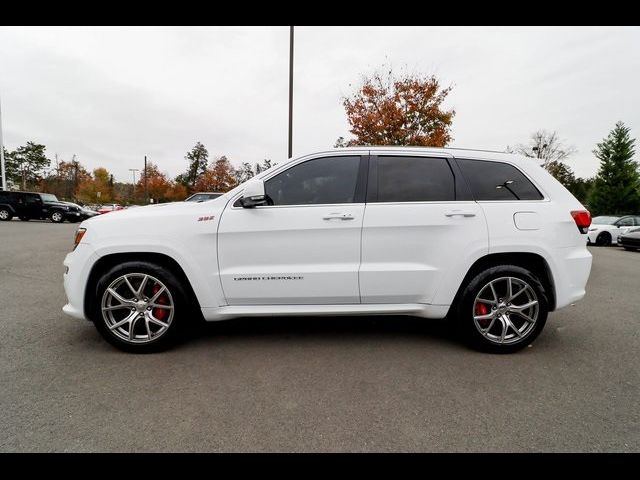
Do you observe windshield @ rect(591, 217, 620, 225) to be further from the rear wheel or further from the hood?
the rear wheel

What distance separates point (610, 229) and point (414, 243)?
17.8m

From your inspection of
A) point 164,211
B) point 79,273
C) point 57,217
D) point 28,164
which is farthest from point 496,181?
point 28,164

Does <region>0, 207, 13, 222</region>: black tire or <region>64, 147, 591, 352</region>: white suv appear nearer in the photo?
<region>64, 147, 591, 352</region>: white suv

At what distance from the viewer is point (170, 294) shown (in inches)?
113

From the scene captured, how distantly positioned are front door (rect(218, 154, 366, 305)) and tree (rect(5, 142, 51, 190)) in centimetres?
7969

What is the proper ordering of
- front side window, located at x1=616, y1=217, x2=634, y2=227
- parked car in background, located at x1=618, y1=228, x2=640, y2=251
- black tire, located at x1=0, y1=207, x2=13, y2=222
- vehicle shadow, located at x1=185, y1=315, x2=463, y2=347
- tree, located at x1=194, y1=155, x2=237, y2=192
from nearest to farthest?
vehicle shadow, located at x1=185, y1=315, x2=463, y2=347 → parked car in background, located at x1=618, y1=228, x2=640, y2=251 → front side window, located at x1=616, y1=217, x2=634, y2=227 → black tire, located at x1=0, y1=207, x2=13, y2=222 → tree, located at x1=194, y1=155, x2=237, y2=192

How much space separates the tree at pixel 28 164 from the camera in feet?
199

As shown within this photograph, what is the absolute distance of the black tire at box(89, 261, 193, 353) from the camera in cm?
286

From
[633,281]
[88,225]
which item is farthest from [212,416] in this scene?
[633,281]

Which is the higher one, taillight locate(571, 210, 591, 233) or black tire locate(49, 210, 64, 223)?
taillight locate(571, 210, 591, 233)

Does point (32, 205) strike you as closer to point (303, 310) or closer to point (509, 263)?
point (303, 310)

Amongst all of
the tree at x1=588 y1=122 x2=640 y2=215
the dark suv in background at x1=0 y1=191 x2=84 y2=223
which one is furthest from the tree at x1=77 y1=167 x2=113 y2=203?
the tree at x1=588 y1=122 x2=640 y2=215
